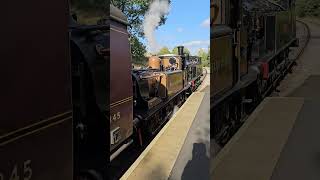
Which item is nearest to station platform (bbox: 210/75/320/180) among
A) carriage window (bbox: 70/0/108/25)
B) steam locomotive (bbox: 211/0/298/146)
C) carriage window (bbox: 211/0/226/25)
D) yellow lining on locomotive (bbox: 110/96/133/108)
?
steam locomotive (bbox: 211/0/298/146)

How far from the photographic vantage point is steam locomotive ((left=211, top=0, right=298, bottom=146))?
1402 millimetres

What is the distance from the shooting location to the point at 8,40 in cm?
72

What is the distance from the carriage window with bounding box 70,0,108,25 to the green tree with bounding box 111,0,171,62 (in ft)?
0.49

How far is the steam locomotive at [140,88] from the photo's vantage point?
1.11m

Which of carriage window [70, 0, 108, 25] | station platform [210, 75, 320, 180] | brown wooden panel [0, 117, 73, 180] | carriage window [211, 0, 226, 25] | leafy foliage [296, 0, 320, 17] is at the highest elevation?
leafy foliage [296, 0, 320, 17]

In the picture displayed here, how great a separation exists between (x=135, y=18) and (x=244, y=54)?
2.19 ft

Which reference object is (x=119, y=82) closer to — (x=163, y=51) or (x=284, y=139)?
(x=163, y=51)

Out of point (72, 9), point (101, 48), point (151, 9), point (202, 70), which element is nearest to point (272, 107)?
point (202, 70)

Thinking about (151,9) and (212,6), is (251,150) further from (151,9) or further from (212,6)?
(151,9)

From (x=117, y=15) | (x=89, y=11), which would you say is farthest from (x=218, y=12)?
(x=89, y=11)

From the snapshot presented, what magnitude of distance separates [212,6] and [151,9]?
0.85 feet

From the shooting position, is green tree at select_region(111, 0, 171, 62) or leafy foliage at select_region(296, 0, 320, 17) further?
leafy foliage at select_region(296, 0, 320, 17)

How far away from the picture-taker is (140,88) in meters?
1.33

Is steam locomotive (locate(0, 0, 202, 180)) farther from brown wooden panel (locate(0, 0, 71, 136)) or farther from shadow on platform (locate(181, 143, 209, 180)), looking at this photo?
shadow on platform (locate(181, 143, 209, 180))
